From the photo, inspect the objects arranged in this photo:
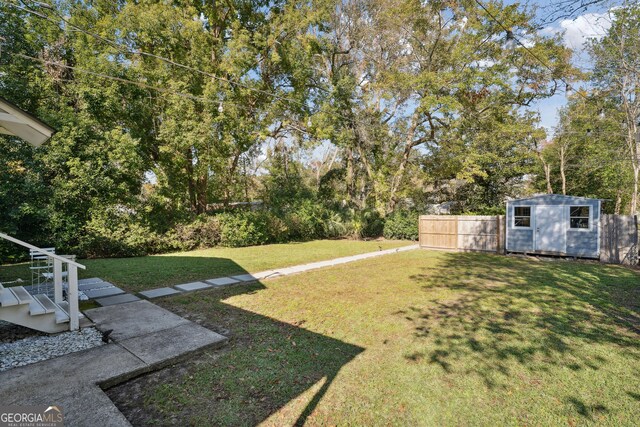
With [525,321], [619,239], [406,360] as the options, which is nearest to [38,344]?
[406,360]

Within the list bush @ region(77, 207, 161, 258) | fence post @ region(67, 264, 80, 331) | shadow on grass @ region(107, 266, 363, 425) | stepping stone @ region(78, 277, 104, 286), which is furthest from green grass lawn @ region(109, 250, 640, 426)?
bush @ region(77, 207, 161, 258)

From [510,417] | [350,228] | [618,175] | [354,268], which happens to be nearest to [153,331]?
[510,417]

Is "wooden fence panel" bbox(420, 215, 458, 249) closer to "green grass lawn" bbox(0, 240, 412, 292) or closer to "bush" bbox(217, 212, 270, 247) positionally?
"green grass lawn" bbox(0, 240, 412, 292)

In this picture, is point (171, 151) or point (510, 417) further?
point (171, 151)

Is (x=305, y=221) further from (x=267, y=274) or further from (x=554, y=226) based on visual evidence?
(x=554, y=226)

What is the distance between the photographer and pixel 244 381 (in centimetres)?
280

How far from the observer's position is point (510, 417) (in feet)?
7.71

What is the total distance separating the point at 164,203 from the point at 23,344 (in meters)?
9.82

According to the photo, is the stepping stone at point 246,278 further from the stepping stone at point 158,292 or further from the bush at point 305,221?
the bush at point 305,221

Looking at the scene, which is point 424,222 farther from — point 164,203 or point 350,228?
point 164,203

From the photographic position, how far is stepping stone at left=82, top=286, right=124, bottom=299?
5.41 meters

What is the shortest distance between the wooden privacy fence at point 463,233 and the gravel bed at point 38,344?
1234 cm

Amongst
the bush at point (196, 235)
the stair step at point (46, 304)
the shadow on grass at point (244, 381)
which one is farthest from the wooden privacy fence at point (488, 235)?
the stair step at point (46, 304)

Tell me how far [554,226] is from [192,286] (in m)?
11.7
